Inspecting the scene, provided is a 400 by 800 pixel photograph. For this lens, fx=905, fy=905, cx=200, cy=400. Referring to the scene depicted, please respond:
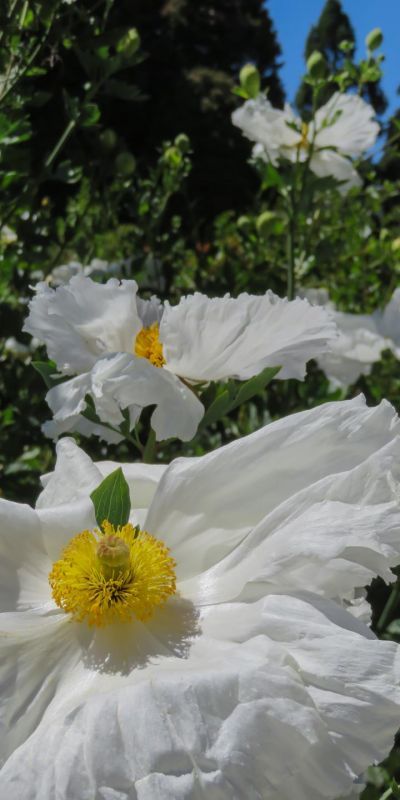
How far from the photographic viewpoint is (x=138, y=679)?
627 millimetres

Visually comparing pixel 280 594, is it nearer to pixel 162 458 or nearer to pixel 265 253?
pixel 162 458

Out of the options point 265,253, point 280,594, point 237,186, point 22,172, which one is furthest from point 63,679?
point 237,186

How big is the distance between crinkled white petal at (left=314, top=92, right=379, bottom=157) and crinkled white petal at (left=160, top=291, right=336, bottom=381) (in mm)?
949

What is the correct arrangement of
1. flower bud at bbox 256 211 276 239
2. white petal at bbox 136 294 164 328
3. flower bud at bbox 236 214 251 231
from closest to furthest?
white petal at bbox 136 294 164 328
flower bud at bbox 256 211 276 239
flower bud at bbox 236 214 251 231

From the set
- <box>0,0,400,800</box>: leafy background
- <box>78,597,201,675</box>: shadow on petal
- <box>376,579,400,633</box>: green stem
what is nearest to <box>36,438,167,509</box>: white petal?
<box>78,597,201,675</box>: shadow on petal

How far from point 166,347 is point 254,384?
0.10m

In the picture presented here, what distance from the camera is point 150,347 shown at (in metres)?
1.00

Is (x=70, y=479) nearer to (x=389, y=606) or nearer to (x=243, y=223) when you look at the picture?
(x=389, y=606)

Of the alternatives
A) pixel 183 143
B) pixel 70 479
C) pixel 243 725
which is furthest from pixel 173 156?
pixel 243 725

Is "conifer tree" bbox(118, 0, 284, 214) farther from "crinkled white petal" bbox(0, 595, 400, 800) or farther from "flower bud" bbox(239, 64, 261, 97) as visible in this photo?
"crinkled white petal" bbox(0, 595, 400, 800)

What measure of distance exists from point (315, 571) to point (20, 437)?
3.65 ft

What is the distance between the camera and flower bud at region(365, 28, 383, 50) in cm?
167

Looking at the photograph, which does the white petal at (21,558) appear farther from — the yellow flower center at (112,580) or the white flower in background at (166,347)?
the white flower in background at (166,347)

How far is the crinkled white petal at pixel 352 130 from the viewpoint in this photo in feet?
5.67
